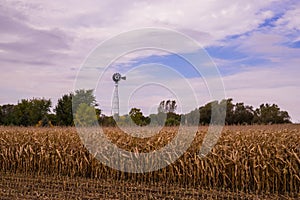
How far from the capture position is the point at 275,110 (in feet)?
79.2

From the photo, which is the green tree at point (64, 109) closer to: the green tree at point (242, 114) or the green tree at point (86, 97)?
the green tree at point (86, 97)

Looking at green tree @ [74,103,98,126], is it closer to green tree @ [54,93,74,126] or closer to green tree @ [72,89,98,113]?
green tree @ [72,89,98,113]

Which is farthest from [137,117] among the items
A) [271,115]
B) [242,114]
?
[271,115]

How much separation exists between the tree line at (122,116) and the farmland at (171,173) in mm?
4695

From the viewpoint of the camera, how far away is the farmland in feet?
26.7

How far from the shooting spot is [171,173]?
30.1ft

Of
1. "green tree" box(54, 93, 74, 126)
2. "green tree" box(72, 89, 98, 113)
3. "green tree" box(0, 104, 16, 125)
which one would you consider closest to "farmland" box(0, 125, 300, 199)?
"green tree" box(72, 89, 98, 113)

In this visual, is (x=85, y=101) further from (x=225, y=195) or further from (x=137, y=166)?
(x=225, y=195)

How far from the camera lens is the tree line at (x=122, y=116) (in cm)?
1621

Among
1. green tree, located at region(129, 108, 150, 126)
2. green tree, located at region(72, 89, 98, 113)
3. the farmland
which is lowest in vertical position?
the farmland

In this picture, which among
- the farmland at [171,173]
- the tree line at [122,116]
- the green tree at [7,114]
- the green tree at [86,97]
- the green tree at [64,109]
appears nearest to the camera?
the farmland at [171,173]

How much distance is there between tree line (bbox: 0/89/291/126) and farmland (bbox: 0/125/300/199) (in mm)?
4695

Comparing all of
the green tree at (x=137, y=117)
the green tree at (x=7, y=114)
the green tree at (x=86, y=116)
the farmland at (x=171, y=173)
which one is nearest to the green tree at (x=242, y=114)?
the green tree at (x=137, y=117)

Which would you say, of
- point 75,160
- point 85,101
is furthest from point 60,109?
point 75,160
